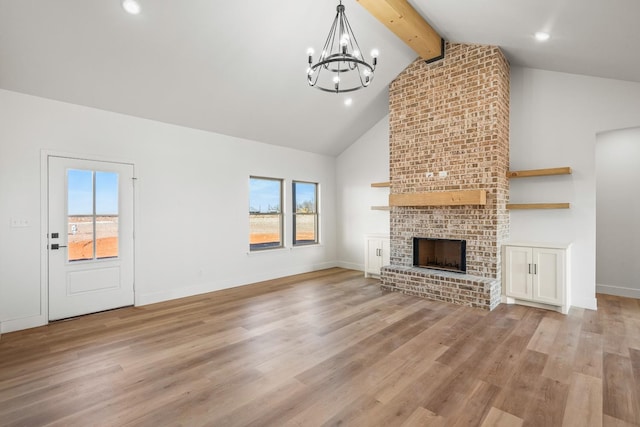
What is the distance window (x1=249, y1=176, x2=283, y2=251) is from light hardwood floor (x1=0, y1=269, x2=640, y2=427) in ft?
6.90

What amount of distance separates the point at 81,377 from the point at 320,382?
2.01 m

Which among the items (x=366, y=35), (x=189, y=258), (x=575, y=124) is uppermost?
(x=366, y=35)

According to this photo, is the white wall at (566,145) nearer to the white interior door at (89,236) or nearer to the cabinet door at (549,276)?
the cabinet door at (549,276)

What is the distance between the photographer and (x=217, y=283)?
5578 mm

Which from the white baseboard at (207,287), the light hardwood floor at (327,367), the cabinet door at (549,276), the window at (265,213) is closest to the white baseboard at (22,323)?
the light hardwood floor at (327,367)

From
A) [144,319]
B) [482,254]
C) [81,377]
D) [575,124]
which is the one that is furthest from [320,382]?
[575,124]

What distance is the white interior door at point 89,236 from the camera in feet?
13.3

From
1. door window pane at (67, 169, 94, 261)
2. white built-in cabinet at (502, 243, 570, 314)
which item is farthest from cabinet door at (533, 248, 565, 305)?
door window pane at (67, 169, 94, 261)

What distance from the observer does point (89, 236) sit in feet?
14.1

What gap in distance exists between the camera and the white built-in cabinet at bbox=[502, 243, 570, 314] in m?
4.18

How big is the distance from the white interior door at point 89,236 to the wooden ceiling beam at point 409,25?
3.96m

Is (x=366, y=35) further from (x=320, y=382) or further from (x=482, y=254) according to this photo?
(x=320, y=382)

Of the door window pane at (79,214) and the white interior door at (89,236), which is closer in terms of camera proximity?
the white interior door at (89,236)

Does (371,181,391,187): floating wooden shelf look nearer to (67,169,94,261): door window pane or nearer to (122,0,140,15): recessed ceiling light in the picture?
(122,0,140,15): recessed ceiling light
